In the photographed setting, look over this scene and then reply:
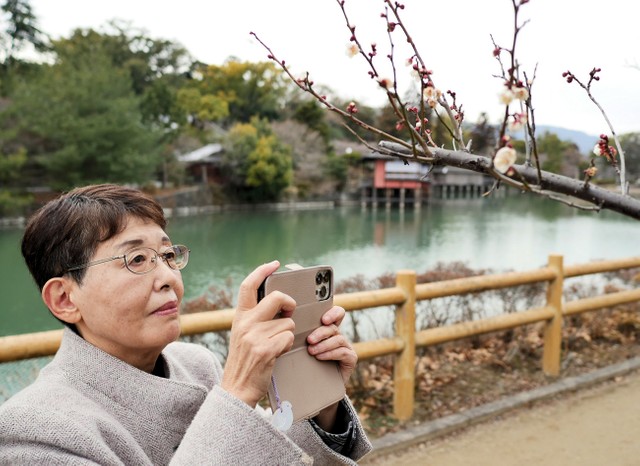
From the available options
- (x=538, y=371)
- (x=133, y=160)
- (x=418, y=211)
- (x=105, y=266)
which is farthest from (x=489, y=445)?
(x=418, y=211)

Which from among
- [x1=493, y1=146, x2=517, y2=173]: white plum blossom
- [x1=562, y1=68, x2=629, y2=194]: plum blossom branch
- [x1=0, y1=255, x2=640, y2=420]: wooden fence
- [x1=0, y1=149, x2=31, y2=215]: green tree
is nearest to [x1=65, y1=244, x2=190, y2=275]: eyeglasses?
[x1=493, y1=146, x2=517, y2=173]: white plum blossom

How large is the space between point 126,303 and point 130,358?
120 millimetres

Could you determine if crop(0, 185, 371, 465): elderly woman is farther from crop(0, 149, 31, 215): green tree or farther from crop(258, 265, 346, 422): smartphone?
crop(0, 149, 31, 215): green tree

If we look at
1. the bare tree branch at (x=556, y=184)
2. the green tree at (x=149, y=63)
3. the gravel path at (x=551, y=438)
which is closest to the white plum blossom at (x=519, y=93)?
the bare tree branch at (x=556, y=184)

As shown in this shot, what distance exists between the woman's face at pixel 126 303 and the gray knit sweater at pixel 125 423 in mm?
34

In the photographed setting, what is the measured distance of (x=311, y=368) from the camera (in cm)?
88

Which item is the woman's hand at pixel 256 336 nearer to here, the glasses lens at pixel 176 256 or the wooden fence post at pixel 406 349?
the glasses lens at pixel 176 256

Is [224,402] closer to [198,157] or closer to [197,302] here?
[197,302]

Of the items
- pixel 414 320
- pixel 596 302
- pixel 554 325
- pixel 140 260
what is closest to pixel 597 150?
pixel 140 260

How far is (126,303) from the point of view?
923 mm

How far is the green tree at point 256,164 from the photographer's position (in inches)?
1055

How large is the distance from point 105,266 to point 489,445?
2382mm

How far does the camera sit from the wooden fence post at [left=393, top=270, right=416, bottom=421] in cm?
278

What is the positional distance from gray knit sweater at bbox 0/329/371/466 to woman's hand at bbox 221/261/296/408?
0.12 ft
